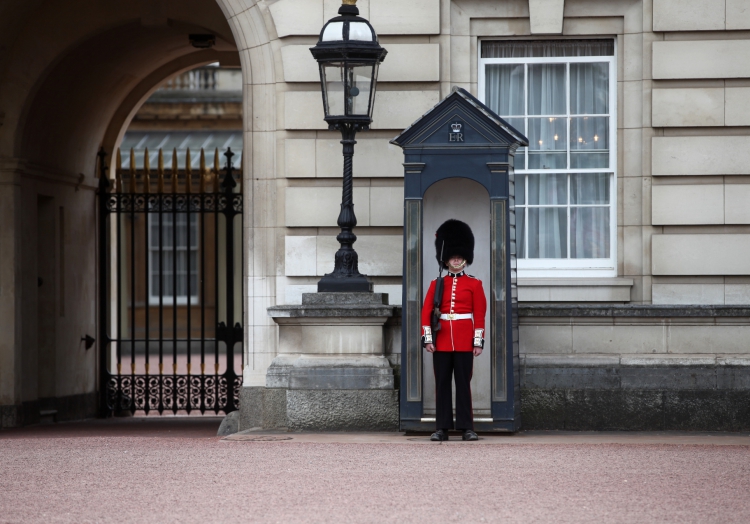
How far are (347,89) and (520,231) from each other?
178 centimetres

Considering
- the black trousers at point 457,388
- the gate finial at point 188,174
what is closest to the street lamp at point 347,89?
the black trousers at point 457,388

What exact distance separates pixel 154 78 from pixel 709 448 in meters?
8.02

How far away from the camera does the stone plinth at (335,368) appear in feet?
29.0

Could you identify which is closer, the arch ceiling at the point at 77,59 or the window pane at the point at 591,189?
the window pane at the point at 591,189

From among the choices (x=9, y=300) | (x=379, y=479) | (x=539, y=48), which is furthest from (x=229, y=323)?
(x=379, y=479)

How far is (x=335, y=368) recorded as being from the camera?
29.1 feet

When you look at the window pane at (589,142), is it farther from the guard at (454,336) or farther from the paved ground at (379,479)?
the paved ground at (379,479)

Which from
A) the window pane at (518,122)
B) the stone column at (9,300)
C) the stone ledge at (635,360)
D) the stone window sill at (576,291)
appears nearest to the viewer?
the stone ledge at (635,360)

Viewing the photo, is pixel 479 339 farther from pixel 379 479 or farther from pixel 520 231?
pixel 379 479

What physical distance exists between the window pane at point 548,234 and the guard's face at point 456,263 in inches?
50.3

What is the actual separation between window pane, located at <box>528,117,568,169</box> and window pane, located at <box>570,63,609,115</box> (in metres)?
0.16

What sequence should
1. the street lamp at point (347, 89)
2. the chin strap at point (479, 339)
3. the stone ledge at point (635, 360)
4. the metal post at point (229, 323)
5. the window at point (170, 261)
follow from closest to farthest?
the chin strap at point (479, 339) < the street lamp at point (347, 89) < the stone ledge at point (635, 360) < the metal post at point (229, 323) < the window at point (170, 261)

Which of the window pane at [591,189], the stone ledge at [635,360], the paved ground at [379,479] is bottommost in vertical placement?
the paved ground at [379,479]

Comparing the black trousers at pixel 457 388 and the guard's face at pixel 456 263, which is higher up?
the guard's face at pixel 456 263
